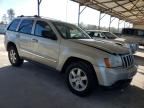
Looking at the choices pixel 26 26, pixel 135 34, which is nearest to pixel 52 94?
pixel 26 26

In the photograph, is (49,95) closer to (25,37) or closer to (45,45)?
(45,45)

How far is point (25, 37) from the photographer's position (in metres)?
6.20

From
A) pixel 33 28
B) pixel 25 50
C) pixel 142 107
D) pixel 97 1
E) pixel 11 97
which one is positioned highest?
pixel 97 1

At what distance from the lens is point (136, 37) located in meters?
16.8

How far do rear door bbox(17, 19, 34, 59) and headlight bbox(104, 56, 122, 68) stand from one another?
105 inches

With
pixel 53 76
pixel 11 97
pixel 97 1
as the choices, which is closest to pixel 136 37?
pixel 97 1

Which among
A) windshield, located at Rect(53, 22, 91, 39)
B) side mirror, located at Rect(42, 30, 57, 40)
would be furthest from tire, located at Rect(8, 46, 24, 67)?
windshield, located at Rect(53, 22, 91, 39)

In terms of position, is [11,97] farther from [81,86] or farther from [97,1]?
[97,1]

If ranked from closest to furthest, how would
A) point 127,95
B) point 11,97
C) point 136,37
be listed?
point 11,97, point 127,95, point 136,37

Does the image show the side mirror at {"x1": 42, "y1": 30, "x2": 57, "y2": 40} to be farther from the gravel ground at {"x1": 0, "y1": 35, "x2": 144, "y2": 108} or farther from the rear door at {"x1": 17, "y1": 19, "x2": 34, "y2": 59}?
the gravel ground at {"x1": 0, "y1": 35, "x2": 144, "y2": 108}

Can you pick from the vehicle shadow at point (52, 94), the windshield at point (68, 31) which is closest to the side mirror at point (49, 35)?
the windshield at point (68, 31)

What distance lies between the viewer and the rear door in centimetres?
606

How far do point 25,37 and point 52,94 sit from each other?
7.81ft

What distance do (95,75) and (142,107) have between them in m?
1.28
